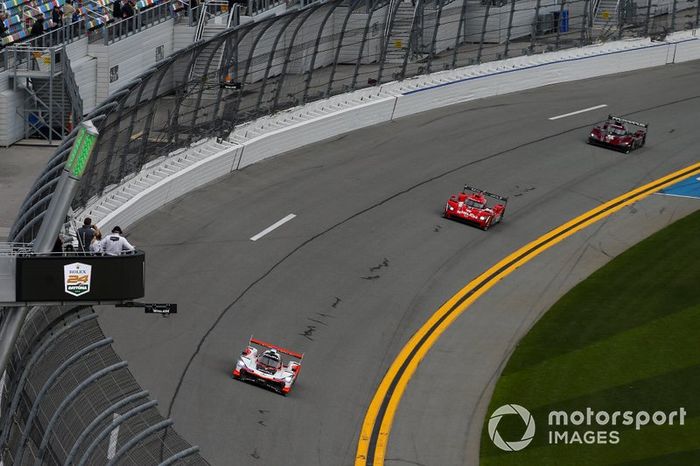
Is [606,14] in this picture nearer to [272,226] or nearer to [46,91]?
[46,91]

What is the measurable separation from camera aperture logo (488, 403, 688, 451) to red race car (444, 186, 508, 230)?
817cm

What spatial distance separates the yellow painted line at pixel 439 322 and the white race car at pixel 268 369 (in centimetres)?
146

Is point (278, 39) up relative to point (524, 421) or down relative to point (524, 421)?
up

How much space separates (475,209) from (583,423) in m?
9.18

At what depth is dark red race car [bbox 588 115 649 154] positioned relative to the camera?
35.7m

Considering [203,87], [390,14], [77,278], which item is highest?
[77,278]

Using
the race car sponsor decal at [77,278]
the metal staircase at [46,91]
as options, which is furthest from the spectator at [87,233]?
the metal staircase at [46,91]

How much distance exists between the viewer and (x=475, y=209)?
99.8 feet

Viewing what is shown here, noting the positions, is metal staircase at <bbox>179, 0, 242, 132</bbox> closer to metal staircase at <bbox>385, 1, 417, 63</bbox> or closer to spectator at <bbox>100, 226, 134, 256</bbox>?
metal staircase at <bbox>385, 1, 417, 63</bbox>

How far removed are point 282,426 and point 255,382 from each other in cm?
129

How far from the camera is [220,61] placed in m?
31.3

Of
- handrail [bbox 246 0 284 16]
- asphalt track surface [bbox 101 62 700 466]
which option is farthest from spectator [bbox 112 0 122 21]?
asphalt track surface [bbox 101 62 700 466]

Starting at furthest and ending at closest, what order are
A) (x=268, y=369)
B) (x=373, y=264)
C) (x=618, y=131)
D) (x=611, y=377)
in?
(x=618, y=131) < (x=373, y=264) < (x=611, y=377) < (x=268, y=369)

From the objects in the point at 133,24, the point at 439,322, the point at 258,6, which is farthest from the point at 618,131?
the point at 133,24
